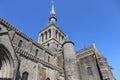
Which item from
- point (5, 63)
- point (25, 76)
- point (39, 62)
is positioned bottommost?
point (25, 76)

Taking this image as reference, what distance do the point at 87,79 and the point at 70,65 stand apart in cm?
341

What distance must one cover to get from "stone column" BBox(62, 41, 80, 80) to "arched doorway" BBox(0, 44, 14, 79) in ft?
30.4

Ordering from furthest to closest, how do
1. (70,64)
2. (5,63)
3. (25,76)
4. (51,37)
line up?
(51,37)
(70,64)
(25,76)
(5,63)

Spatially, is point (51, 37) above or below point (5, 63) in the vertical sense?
above

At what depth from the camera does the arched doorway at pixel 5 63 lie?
12223 millimetres

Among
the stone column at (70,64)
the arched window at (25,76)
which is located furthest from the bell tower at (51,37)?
the arched window at (25,76)

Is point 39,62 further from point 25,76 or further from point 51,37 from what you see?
Result: point 51,37

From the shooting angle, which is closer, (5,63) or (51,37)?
(5,63)

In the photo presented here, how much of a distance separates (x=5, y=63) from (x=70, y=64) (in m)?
10.2

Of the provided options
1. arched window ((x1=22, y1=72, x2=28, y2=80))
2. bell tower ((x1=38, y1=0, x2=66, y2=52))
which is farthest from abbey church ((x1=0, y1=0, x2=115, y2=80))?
bell tower ((x1=38, y1=0, x2=66, y2=52))

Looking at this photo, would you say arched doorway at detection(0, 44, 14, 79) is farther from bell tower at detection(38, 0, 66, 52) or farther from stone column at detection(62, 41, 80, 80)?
bell tower at detection(38, 0, 66, 52)

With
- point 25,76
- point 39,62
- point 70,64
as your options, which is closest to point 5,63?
point 25,76

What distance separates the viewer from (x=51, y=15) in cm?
4206

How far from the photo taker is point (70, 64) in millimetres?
19266
